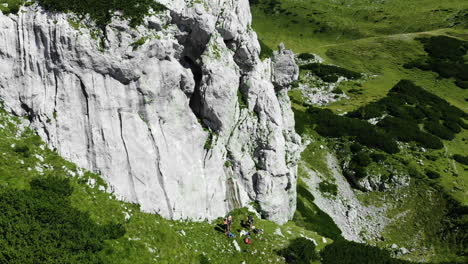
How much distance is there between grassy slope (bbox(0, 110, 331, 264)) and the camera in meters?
17.5

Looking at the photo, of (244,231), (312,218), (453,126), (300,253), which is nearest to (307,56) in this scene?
(453,126)

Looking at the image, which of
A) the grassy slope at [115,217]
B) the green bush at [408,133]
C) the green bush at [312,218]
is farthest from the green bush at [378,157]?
the grassy slope at [115,217]

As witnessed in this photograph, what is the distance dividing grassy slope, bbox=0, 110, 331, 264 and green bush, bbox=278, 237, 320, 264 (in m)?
1.68

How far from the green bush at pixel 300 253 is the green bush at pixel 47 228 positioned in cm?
1388

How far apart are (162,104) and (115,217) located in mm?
10063

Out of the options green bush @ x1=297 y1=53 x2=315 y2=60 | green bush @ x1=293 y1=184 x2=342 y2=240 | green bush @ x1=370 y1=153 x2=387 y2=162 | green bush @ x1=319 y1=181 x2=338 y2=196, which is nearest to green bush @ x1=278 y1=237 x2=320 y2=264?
green bush @ x1=293 y1=184 x2=342 y2=240

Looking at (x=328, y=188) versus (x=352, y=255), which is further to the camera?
(x=328, y=188)

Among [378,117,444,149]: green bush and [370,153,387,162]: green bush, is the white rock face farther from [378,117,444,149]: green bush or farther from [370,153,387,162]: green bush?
[378,117,444,149]: green bush

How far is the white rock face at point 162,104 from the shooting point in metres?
20.4

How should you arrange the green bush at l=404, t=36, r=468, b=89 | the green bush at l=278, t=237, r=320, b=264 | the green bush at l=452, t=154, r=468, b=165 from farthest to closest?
the green bush at l=404, t=36, r=468, b=89, the green bush at l=452, t=154, r=468, b=165, the green bush at l=278, t=237, r=320, b=264

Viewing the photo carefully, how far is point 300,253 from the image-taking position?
24.4 meters

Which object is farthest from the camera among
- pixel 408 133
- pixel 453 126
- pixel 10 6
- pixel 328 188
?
pixel 453 126

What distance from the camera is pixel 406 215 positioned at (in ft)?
145

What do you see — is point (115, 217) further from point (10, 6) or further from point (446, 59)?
point (446, 59)
